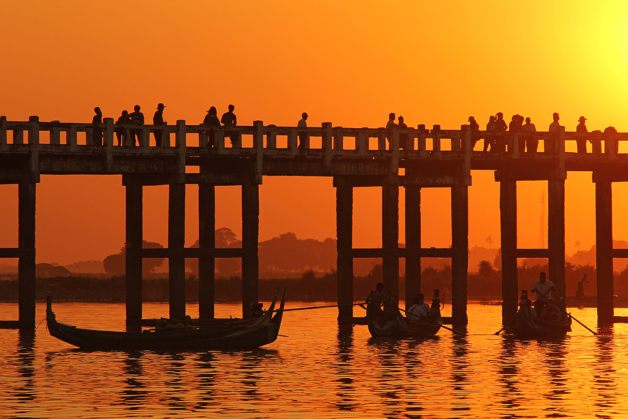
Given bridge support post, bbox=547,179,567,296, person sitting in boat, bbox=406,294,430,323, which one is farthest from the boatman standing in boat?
bridge support post, bbox=547,179,567,296

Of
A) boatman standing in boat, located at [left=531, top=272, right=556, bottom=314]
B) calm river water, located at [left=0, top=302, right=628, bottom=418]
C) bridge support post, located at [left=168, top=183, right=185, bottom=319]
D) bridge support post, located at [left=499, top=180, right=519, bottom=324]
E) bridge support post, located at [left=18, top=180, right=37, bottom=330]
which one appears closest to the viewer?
calm river water, located at [left=0, top=302, right=628, bottom=418]

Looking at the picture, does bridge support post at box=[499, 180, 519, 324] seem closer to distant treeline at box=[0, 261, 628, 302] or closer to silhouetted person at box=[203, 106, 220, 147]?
silhouetted person at box=[203, 106, 220, 147]

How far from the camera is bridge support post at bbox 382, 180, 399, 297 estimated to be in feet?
141

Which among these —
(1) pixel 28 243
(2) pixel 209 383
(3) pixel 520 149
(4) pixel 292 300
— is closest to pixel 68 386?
(2) pixel 209 383

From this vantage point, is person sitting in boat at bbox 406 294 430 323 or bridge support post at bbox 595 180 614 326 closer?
person sitting in boat at bbox 406 294 430 323

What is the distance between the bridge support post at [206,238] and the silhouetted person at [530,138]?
1168cm

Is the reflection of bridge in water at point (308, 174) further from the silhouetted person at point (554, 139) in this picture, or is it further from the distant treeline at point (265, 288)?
the distant treeline at point (265, 288)

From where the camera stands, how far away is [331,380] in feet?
90.9

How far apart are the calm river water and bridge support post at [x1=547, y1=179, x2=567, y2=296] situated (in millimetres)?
3171

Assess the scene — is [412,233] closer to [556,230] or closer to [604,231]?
[556,230]

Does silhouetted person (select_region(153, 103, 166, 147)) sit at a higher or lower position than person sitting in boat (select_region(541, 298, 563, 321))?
higher

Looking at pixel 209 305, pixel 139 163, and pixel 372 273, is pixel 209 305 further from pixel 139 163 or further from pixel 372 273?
pixel 372 273

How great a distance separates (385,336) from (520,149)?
8983 millimetres

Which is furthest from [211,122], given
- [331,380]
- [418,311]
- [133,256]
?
[331,380]
